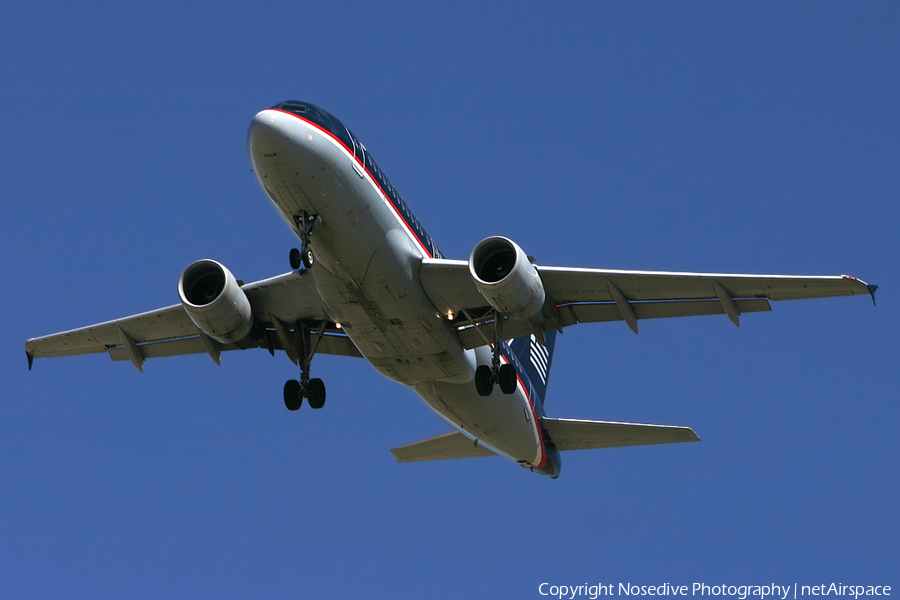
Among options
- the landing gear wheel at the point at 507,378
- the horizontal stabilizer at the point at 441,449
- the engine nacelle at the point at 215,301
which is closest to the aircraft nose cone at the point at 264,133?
the engine nacelle at the point at 215,301

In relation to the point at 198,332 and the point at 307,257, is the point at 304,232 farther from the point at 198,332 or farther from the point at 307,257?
the point at 198,332

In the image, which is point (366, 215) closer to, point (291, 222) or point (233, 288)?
point (291, 222)

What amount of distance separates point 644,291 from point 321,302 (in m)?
7.88

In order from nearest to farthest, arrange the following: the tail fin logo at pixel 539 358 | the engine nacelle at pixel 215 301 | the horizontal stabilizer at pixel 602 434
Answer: the engine nacelle at pixel 215 301 < the horizontal stabilizer at pixel 602 434 < the tail fin logo at pixel 539 358

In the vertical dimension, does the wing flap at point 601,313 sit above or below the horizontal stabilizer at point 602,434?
above

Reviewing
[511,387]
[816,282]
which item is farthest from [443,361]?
[816,282]

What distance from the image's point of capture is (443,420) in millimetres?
30016

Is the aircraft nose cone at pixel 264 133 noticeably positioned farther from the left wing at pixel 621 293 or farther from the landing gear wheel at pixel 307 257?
the left wing at pixel 621 293

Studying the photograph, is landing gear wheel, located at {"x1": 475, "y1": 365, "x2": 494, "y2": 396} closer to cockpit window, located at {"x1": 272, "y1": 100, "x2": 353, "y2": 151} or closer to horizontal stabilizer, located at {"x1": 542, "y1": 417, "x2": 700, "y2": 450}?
horizontal stabilizer, located at {"x1": 542, "y1": 417, "x2": 700, "y2": 450}

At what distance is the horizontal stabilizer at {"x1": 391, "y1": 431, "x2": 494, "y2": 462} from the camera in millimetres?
32625

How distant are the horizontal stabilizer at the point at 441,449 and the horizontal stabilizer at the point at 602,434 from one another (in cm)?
243

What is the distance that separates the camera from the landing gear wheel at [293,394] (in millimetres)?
27703

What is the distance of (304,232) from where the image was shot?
22.7 metres

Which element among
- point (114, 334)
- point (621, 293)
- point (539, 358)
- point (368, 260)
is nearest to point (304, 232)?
point (368, 260)
